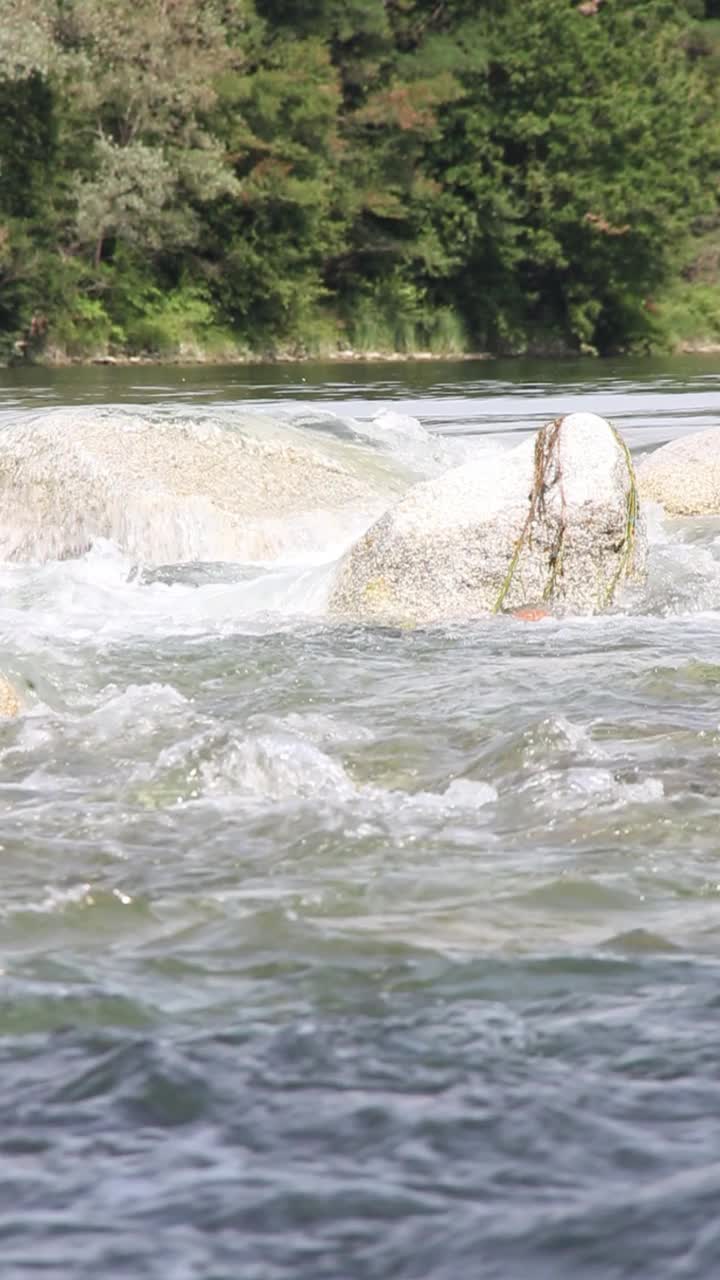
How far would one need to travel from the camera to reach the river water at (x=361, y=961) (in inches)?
107

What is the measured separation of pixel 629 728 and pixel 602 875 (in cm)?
153

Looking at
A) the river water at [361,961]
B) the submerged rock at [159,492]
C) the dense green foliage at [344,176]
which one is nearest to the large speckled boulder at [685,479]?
the submerged rock at [159,492]

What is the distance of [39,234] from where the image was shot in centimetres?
3675

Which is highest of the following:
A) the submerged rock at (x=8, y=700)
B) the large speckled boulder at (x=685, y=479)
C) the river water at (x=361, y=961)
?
the large speckled boulder at (x=685, y=479)

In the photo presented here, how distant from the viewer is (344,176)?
41969 mm

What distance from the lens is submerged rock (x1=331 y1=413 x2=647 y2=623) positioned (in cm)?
877

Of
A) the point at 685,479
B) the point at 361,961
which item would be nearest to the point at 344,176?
the point at 685,479

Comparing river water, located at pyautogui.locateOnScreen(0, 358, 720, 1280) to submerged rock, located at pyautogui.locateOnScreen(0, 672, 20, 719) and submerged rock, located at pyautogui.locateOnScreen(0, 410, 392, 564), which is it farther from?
submerged rock, located at pyautogui.locateOnScreen(0, 410, 392, 564)

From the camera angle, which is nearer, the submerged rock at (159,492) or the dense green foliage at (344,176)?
the submerged rock at (159,492)

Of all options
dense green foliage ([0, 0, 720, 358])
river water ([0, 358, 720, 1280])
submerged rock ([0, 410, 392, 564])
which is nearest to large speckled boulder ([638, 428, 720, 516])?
submerged rock ([0, 410, 392, 564])

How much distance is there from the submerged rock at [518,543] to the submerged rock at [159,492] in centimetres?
240

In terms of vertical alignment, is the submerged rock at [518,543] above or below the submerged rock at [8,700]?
above

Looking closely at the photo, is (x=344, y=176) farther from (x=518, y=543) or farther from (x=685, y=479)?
(x=518, y=543)

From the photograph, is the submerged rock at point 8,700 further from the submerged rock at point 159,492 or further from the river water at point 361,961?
the submerged rock at point 159,492
